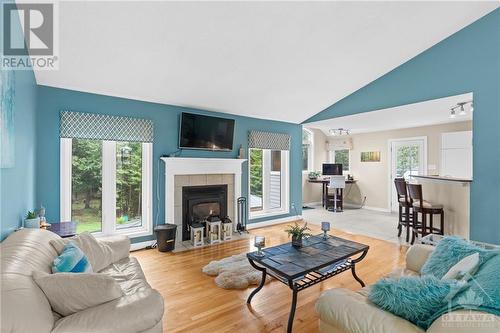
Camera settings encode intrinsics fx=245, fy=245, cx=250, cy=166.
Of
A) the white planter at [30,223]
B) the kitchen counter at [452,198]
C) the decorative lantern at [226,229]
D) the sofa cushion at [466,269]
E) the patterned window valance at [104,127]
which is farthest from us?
the decorative lantern at [226,229]

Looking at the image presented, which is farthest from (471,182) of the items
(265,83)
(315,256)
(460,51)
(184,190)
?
(184,190)

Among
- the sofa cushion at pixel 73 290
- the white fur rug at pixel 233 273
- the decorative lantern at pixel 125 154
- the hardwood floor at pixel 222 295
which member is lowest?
the hardwood floor at pixel 222 295

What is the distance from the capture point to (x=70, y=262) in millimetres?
1645

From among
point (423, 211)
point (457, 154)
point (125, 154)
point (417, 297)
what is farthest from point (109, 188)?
point (457, 154)

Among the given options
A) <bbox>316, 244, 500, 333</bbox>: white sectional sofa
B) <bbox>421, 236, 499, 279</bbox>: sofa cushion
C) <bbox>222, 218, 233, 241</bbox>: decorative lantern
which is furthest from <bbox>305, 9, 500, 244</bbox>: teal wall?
<bbox>222, 218, 233, 241</bbox>: decorative lantern

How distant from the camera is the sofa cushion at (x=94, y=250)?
2.05m

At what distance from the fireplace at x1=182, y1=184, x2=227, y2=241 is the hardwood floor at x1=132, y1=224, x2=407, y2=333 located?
629mm

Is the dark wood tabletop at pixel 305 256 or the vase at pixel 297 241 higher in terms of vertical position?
the vase at pixel 297 241

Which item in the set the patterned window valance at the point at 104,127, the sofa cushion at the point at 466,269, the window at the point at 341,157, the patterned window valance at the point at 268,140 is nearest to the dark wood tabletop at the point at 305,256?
the sofa cushion at the point at 466,269

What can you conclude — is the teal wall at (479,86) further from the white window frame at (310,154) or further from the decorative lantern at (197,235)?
the white window frame at (310,154)

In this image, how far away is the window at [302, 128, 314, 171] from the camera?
26.3 ft

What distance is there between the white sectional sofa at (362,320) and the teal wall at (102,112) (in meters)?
3.17

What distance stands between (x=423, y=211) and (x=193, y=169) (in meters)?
3.81

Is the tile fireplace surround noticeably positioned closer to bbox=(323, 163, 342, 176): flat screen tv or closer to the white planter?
the white planter
